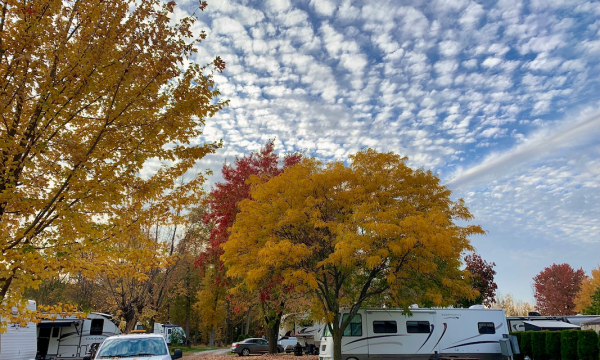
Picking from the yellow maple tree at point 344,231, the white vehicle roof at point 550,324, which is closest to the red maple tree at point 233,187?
the yellow maple tree at point 344,231

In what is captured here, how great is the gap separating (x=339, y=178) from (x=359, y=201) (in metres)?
1.10

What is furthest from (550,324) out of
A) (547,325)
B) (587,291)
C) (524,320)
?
(587,291)

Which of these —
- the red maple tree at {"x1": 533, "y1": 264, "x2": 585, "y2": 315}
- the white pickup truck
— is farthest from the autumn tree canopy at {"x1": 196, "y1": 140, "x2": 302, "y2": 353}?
the red maple tree at {"x1": 533, "y1": 264, "x2": 585, "y2": 315}

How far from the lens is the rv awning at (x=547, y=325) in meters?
19.8

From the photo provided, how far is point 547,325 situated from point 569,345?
4.30 metres

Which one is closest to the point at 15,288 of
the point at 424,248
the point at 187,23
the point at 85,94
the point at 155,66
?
the point at 85,94

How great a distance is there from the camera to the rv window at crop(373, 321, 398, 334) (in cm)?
1694

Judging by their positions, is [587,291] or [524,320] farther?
[587,291]

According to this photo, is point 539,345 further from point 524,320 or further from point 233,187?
point 233,187

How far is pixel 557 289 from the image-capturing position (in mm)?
51188

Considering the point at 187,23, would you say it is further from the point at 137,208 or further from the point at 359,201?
the point at 359,201

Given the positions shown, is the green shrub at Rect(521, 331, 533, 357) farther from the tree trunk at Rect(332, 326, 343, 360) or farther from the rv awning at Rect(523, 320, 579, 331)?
the tree trunk at Rect(332, 326, 343, 360)

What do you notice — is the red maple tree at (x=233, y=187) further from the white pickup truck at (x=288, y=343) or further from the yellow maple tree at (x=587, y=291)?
the yellow maple tree at (x=587, y=291)

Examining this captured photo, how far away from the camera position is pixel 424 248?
38.7 feet
